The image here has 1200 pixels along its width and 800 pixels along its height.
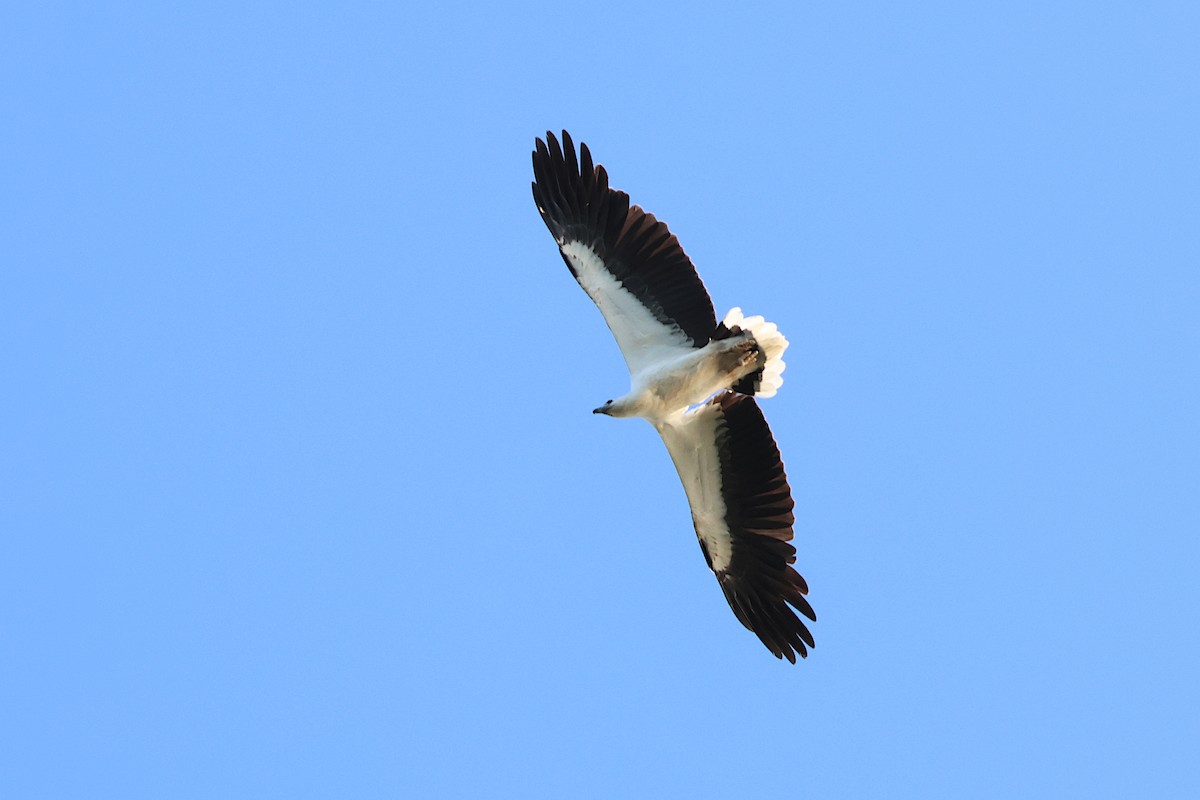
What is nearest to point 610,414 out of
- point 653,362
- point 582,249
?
point 653,362

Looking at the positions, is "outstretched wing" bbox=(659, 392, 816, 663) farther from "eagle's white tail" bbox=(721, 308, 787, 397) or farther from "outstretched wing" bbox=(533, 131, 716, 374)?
"outstretched wing" bbox=(533, 131, 716, 374)

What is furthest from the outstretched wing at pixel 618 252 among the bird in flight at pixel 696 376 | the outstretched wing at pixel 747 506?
the outstretched wing at pixel 747 506

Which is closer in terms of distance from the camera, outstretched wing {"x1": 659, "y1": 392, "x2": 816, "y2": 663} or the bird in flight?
the bird in flight

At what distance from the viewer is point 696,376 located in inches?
439

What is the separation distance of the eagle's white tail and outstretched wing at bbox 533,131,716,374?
201mm

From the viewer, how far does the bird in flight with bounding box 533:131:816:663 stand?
11172 mm

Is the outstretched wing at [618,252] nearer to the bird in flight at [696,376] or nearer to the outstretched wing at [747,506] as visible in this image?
the bird in flight at [696,376]

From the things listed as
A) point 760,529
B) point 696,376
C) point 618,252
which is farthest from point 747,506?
point 618,252

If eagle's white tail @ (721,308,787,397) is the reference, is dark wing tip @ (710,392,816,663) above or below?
below

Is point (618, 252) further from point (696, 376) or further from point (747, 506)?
point (747, 506)

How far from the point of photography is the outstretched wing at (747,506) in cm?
1141

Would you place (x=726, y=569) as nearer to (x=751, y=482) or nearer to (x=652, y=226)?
(x=751, y=482)

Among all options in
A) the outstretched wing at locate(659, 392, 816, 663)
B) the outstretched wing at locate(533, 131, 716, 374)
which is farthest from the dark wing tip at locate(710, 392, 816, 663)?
the outstretched wing at locate(533, 131, 716, 374)

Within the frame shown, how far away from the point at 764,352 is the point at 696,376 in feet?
1.74
